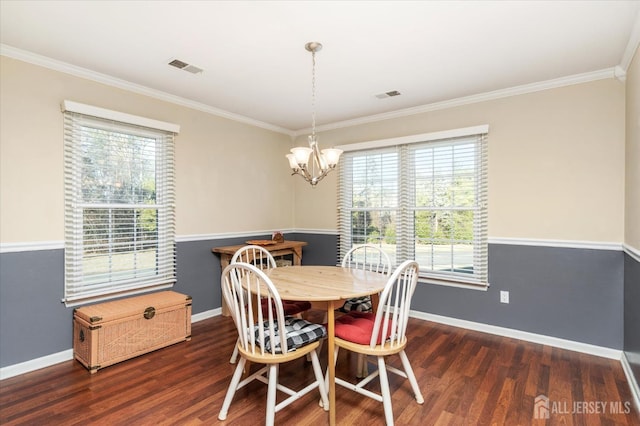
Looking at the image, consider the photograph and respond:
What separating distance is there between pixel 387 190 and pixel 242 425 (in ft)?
9.72

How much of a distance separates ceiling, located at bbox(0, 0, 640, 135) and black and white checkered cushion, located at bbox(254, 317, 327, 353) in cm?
194

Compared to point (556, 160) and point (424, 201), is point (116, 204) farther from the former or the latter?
point (556, 160)

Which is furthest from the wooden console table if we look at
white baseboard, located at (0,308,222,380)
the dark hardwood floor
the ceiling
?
the ceiling

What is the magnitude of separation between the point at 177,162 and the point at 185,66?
3.62 ft

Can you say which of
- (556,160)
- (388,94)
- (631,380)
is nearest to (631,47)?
(556,160)

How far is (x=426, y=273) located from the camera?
150 inches

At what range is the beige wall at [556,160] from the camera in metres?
2.83

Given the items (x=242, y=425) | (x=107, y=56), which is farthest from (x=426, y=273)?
(x=107, y=56)

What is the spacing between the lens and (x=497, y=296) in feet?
11.0

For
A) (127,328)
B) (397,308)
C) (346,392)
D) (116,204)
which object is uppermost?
(116,204)

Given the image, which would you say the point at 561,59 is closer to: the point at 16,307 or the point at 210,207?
the point at 210,207

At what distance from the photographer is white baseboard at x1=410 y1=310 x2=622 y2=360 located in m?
2.85

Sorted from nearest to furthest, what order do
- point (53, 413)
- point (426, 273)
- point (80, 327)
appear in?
point (53, 413) < point (80, 327) < point (426, 273)

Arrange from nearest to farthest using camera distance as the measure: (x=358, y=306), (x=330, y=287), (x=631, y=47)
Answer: (x=330, y=287)
(x=631, y=47)
(x=358, y=306)
